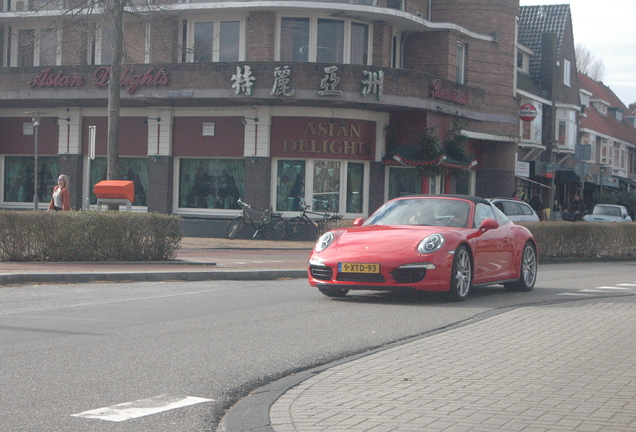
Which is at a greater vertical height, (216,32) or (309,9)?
(309,9)

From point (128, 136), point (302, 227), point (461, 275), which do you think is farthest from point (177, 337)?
point (128, 136)

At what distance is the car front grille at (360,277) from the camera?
10375 millimetres

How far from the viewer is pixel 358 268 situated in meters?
10.4

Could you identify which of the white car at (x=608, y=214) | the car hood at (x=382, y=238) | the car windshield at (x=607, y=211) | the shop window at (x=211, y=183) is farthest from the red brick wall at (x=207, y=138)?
the car windshield at (x=607, y=211)

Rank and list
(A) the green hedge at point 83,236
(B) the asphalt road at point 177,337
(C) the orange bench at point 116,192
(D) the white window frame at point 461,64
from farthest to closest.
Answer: (D) the white window frame at point 461,64 < (C) the orange bench at point 116,192 < (A) the green hedge at point 83,236 < (B) the asphalt road at point 177,337

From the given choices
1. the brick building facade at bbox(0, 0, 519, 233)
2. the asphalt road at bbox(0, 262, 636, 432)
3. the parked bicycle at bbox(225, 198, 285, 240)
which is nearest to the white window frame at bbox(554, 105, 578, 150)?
the brick building facade at bbox(0, 0, 519, 233)

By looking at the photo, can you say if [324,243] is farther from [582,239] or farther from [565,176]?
[565,176]

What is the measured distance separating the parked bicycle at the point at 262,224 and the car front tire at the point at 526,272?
14564mm

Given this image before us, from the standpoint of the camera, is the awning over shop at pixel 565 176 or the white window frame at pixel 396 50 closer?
the white window frame at pixel 396 50

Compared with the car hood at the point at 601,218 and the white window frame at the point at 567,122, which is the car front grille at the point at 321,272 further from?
the white window frame at the point at 567,122

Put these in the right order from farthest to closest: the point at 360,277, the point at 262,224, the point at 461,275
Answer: the point at 262,224 < the point at 461,275 < the point at 360,277

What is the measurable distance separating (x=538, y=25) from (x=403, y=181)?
74.4ft

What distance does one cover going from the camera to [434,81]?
28.7 metres

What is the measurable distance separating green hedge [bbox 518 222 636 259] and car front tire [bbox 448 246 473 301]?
10063 millimetres
